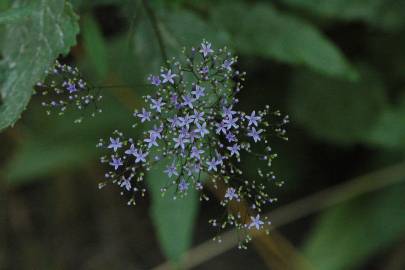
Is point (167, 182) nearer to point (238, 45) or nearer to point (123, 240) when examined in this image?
point (238, 45)

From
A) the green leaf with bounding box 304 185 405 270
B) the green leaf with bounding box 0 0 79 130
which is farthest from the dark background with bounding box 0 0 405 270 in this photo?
the green leaf with bounding box 0 0 79 130

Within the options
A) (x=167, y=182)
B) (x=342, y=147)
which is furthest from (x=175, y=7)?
(x=342, y=147)

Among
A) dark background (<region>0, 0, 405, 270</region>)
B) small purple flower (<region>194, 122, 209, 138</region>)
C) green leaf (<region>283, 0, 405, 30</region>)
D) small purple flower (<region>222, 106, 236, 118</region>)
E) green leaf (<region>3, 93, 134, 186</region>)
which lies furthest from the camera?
green leaf (<region>3, 93, 134, 186</region>)

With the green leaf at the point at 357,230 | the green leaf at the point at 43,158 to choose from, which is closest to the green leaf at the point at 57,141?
the green leaf at the point at 43,158

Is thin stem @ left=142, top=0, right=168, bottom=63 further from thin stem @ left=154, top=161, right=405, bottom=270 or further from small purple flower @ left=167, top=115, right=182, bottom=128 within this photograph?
thin stem @ left=154, top=161, right=405, bottom=270

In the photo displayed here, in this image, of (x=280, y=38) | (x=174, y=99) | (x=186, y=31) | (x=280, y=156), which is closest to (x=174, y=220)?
(x=186, y=31)

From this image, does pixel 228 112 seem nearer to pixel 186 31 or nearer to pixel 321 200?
pixel 186 31
